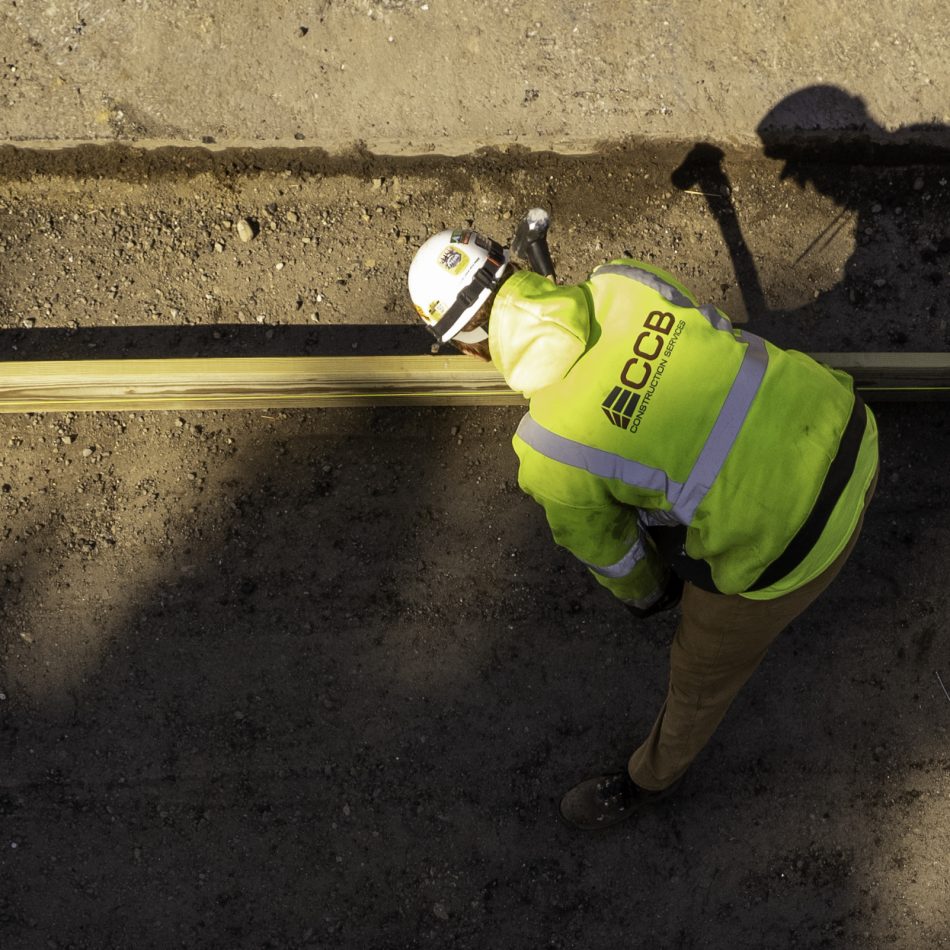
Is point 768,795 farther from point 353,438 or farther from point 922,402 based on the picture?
point 353,438

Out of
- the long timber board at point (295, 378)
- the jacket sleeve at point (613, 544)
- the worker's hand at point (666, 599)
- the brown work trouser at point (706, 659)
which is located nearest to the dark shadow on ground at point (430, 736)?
the long timber board at point (295, 378)

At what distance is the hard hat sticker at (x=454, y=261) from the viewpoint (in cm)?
279

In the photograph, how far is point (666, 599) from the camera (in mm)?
3215

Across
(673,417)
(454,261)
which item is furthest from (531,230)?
(673,417)

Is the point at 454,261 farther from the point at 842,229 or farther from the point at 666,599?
the point at 842,229

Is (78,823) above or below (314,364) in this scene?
below

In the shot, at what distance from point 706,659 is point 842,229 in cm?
234

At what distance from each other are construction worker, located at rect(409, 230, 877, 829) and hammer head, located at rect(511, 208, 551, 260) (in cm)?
28

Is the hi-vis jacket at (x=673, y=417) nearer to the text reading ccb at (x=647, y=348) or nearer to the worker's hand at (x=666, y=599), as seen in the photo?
the text reading ccb at (x=647, y=348)

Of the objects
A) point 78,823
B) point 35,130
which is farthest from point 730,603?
point 35,130

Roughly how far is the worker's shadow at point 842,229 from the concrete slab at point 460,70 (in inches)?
1.7

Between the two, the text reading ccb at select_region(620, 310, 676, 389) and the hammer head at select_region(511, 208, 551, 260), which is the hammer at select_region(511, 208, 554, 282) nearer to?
the hammer head at select_region(511, 208, 551, 260)

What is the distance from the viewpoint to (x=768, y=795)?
3934 millimetres

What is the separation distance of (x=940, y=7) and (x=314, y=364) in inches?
138
